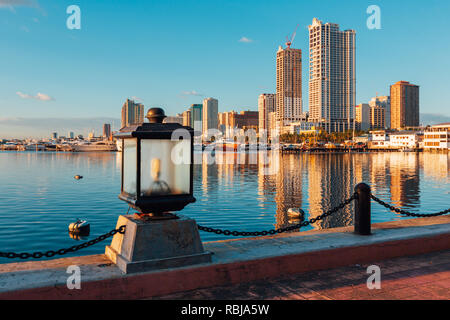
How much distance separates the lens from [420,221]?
29.6ft

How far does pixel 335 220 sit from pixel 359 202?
51.7ft

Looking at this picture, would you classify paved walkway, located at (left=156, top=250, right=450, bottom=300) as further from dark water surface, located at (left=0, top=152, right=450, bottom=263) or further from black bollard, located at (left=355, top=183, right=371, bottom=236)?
dark water surface, located at (left=0, top=152, right=450, bottom=263)

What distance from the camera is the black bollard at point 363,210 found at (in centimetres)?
728

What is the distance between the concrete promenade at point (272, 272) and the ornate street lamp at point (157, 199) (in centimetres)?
22

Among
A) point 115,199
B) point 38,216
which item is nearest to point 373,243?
point 38,216

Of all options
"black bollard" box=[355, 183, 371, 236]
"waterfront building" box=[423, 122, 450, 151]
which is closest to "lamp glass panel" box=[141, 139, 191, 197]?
"black bollard" box=[355, 183, 371, 236]

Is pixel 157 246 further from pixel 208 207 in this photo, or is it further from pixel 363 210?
pixel 208 207

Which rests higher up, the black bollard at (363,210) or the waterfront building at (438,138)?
the waterfront building at (438,138)

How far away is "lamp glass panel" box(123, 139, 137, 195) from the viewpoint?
5.58 m

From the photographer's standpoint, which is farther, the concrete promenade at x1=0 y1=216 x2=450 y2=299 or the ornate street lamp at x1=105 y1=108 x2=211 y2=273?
the ornate street lamp at x1=105 y1=108 x2=211 y2=273

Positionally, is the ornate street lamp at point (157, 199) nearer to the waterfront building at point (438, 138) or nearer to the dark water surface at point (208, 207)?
the dark water surface at point (208, 207)

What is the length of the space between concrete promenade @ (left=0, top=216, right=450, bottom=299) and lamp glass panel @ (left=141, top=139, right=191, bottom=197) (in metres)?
1.17

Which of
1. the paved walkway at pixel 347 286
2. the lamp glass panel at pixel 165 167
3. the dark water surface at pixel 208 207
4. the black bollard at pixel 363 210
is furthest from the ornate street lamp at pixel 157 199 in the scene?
the dark water surface at pixel 208 207
